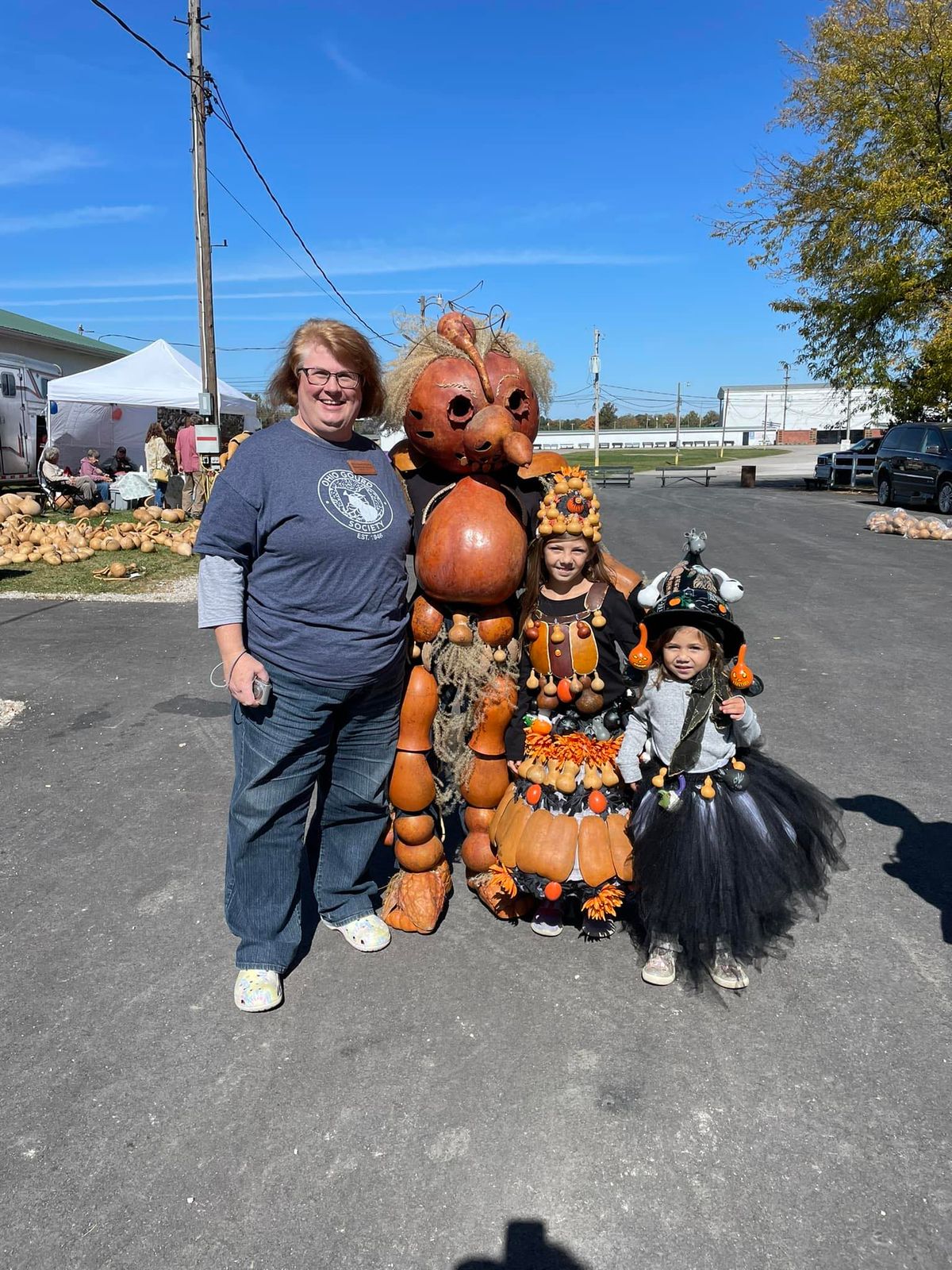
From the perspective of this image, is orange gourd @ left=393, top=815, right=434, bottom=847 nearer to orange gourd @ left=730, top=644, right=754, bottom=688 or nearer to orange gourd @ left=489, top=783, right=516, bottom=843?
orange gourd @ left=489, top=783, right=516, bottom=843

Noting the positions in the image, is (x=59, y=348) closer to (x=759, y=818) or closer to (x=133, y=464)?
(x=133, y=464)

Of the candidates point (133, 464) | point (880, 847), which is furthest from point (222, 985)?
point (133, 464)

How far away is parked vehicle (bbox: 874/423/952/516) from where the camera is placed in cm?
1507

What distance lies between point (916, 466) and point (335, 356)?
51.5 ft

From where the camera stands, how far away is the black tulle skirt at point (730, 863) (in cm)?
256

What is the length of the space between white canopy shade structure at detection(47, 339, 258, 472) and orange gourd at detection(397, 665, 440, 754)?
1357 centimetres

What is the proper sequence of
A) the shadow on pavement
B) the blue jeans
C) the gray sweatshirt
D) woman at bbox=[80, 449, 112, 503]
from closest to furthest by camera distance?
the shadow on pavement, the blue jeans, the gray sweatshirt, woman at bbox=[80, 449, 112, 503]

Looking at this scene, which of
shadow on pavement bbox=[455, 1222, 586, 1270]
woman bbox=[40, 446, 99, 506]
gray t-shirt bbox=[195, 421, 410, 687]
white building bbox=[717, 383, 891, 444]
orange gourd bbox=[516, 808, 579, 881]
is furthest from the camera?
white building bbox=[717, 383, 891, 444]

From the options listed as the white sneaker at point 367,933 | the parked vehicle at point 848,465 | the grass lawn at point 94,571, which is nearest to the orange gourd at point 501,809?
the white sneaker at point 367,933

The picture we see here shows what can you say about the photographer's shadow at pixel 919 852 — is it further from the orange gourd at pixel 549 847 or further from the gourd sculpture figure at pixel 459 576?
the gourd sculpture figure at pixel 459 576

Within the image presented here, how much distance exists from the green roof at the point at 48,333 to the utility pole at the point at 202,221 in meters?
12.8

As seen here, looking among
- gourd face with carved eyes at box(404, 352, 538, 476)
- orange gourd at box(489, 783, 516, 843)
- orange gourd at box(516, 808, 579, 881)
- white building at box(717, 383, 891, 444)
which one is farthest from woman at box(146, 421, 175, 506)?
white building at box(717, 383, 891, 444)

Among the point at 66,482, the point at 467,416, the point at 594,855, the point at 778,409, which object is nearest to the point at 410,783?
the point at 594,855

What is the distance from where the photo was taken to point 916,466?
616 inches
